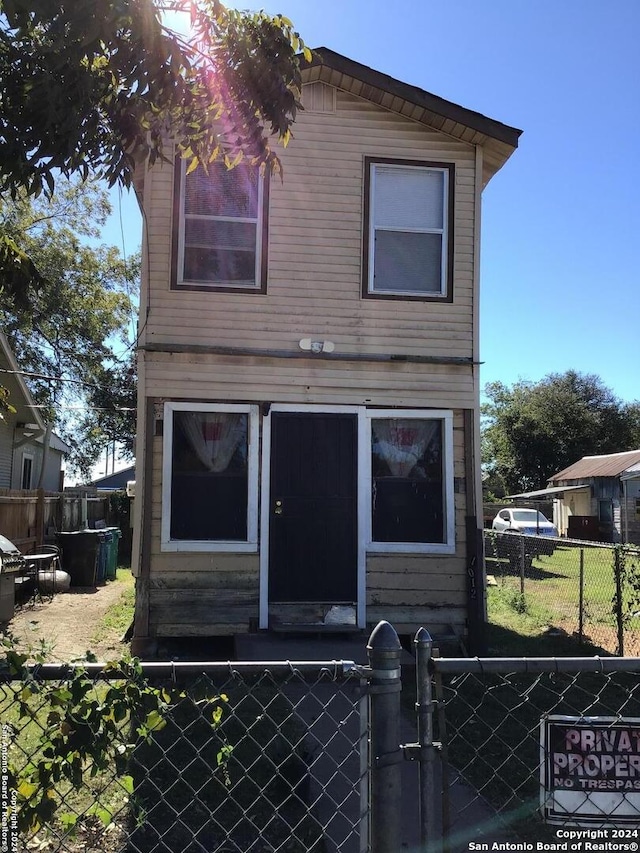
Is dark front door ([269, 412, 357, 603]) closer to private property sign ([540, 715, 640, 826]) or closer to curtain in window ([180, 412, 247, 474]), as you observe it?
curtain in window ([180, 412, 247, 474])

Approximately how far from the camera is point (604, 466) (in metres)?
32.3

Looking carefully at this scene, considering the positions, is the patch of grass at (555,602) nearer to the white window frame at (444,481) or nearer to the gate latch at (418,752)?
the white window frame at (444,481)

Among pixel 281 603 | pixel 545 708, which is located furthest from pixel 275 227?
pixel 545 708

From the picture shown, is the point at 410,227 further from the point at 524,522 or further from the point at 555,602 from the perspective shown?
the point at 524,522

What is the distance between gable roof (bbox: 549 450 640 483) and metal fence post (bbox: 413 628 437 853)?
30.0 m

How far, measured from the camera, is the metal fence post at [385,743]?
6.18ft

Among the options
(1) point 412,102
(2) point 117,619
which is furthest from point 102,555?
(1) point 412,102

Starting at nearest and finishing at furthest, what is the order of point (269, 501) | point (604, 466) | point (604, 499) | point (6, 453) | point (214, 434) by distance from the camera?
point (269, 501), point (214, 434), point (6, 453), point (604, 499), point (604, 466)

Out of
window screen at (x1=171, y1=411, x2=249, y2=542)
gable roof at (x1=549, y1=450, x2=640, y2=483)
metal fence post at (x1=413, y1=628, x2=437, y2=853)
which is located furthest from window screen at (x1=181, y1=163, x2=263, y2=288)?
gable roof at (x1=549, y1=450, x2=640, y2=483)

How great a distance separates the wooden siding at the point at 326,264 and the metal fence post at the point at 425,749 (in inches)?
230

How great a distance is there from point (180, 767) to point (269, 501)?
3426mm

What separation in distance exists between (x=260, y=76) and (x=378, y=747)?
311 cm

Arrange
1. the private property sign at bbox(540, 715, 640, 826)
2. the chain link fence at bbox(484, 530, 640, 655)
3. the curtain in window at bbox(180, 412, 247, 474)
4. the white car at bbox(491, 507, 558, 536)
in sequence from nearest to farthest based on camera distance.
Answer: the private property sign at bbox(540, 715, 640, 826)
the chain link fence at bbox(484, 530, 640, 655)
the curtain in window at bbox(180, 412, 247, 474)
the white car at bbox(491, 507, 558, 536)

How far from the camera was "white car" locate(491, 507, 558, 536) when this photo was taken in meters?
26.1
